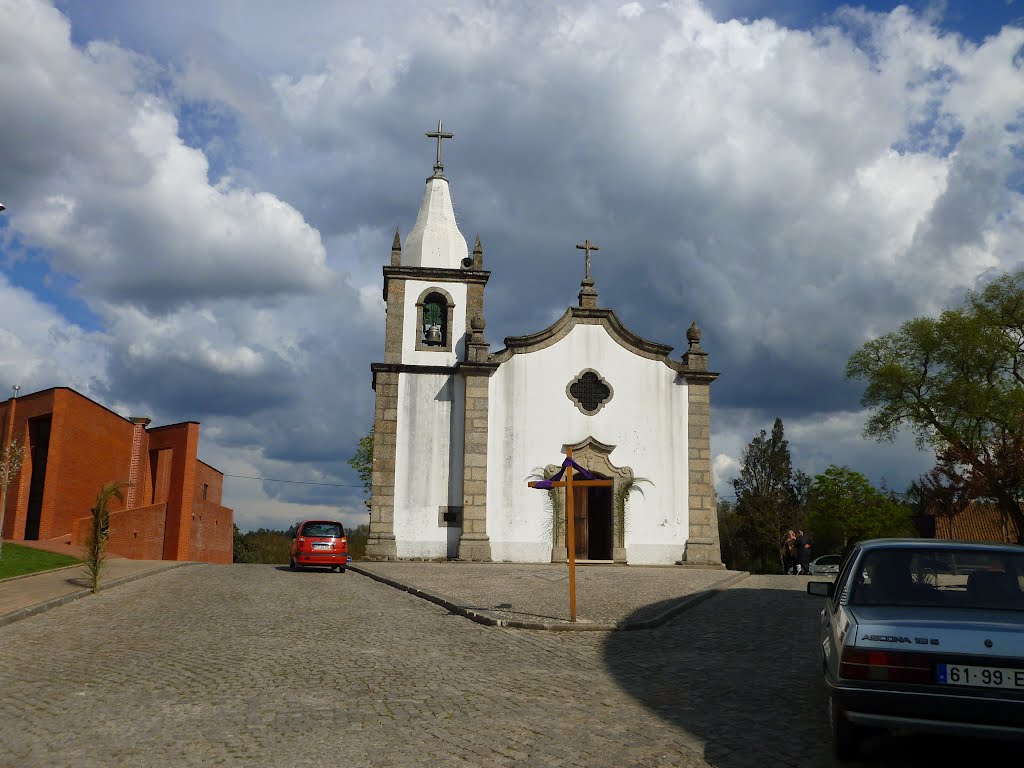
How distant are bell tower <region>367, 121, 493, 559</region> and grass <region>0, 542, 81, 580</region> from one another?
8.74 m

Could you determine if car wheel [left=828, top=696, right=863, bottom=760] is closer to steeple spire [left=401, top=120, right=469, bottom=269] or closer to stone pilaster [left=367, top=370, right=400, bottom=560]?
stone pilaster [left=367, top=370, right=400, bottom=560]

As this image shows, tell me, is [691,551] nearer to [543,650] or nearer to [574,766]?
[543,650]

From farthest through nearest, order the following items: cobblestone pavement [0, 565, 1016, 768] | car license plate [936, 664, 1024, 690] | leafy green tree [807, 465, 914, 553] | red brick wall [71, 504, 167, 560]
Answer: leafy green tree [807, 465, 914, 553], red brick wall [71, 504, 167, 560], cobblestone pavement [0, 565, 1016, 768], car license plate [936, 664, 1024, 690]

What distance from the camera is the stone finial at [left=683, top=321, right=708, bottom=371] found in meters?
29.3

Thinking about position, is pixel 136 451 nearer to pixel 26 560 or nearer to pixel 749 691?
pixel 26 560

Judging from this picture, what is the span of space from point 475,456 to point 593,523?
4.66m

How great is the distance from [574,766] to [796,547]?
24.7 meters

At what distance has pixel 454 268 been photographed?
30703 mm

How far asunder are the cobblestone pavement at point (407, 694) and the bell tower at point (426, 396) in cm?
1488

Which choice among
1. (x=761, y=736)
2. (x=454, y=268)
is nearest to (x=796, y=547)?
(x=454, y=268)

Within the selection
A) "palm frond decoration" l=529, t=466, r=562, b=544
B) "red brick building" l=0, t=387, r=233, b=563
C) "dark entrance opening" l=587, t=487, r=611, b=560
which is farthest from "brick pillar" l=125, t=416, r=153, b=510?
"dark entrance opening" l=587, t=487, r=611, b=560

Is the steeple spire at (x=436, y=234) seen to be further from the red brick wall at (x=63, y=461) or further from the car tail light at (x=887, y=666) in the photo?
the car tail light at (x=887, y=666)

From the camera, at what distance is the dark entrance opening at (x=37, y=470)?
2980cm

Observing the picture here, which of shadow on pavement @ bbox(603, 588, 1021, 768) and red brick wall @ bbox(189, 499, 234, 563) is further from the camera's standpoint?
red brick wall @ bbox(189, 499, 234, 563)
